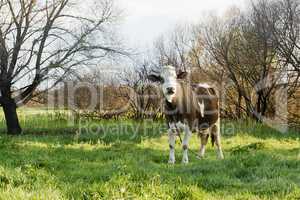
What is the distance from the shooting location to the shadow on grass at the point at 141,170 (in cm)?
616

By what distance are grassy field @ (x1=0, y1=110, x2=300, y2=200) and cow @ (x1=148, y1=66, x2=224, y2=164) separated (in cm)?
57

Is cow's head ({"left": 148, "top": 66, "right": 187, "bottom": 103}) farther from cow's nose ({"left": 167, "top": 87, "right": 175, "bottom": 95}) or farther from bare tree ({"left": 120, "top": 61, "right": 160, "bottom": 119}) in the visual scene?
bare tree ({"left": 120, "top": 61, "right": 160, "bottom": 119})

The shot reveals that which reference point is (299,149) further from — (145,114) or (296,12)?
(145,114)

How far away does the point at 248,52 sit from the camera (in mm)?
21812

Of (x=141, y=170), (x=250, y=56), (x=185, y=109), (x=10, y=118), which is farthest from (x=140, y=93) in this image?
(x=141, y=170)

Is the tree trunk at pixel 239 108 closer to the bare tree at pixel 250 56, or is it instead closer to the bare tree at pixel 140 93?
the bare tree at pixel 250 56

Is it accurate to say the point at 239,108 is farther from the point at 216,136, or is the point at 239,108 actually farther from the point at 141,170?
the point at 141,170

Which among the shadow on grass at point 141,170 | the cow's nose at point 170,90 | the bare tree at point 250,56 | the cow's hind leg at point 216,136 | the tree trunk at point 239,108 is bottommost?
the shadow on grass at point 141,170

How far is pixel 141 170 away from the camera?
7.62 meters

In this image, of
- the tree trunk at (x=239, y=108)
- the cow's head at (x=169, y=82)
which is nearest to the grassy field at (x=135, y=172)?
the cow's head at (x=169, y=82)

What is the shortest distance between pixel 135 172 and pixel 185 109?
3.41 meters

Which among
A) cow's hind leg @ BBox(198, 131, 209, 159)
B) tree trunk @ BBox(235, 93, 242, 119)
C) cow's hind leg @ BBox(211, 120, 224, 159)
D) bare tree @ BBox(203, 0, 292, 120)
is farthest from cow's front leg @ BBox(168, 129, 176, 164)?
tree trunk @ BBox(235, 93, 242, 119)

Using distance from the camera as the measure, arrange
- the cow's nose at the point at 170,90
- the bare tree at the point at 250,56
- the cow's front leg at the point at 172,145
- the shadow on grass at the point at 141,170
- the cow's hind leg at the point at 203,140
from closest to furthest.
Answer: the shadow on grass at the point at 141,170 → the cow's nose at the point at 170,90 → the cow's front leg at the point at 172,145 → the cow's hind leg at the point at 203,140 → the bare tree at the point at 250,56

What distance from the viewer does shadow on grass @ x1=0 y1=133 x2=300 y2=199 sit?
6.16m
